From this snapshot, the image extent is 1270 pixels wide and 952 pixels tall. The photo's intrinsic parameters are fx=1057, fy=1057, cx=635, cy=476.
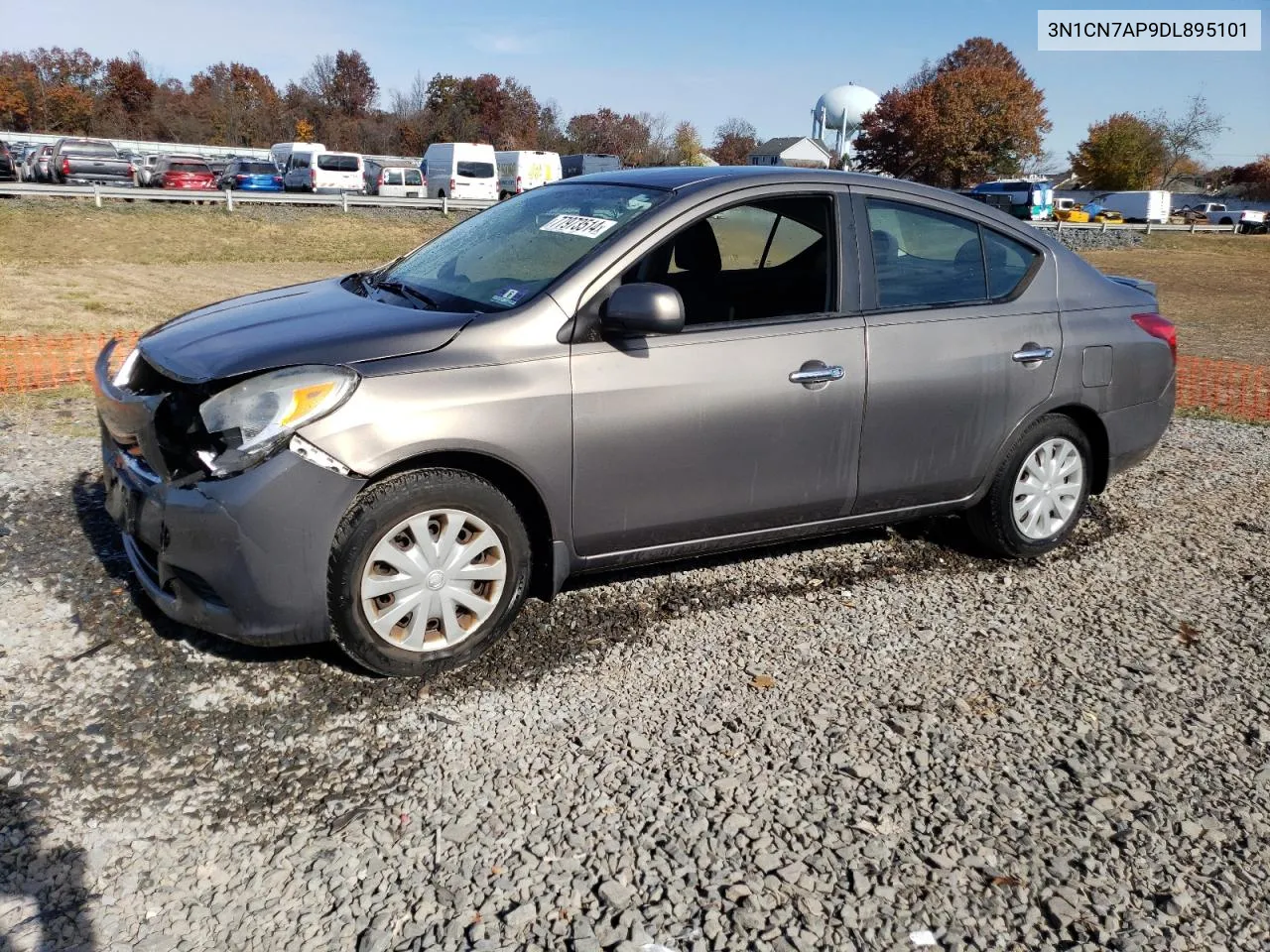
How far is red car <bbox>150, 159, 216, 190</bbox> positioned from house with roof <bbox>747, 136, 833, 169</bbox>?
57299 millimetres

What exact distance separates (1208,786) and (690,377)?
213cm

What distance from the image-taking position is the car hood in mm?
3492

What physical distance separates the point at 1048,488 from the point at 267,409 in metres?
3.50

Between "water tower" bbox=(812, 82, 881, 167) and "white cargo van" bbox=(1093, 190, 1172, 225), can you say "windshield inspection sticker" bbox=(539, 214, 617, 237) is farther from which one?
"water tower" bbox=(812, 82, 881, 167)

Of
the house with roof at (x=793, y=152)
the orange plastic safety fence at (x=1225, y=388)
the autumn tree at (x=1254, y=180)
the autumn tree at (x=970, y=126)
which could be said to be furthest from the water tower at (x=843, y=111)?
the orange plastic safety fence at (x=1225, y=388)

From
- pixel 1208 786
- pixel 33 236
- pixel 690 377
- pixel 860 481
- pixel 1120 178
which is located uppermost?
pixel 1120 178

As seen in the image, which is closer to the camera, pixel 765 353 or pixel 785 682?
pixel 785 682

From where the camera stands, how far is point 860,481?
4418 millimetres

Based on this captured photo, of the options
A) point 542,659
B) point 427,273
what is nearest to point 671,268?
point 427,273

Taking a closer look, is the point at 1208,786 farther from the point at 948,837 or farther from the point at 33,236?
the point at 33,236

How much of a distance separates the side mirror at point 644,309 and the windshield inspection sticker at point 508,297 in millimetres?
366

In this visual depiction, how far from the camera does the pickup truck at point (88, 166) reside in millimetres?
31062

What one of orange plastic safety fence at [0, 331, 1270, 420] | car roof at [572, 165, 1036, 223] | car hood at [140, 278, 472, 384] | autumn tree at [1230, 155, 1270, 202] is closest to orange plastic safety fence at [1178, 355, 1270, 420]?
orange plastic safety fence at [0, 331, 1270, 420]

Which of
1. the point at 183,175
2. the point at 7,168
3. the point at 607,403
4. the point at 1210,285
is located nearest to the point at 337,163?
the point at 183,175
